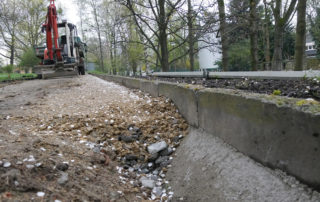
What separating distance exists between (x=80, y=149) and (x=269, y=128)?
178 centimetres

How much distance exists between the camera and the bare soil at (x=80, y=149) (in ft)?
5.21

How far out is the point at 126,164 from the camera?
2.50 metres

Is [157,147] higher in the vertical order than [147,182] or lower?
higher

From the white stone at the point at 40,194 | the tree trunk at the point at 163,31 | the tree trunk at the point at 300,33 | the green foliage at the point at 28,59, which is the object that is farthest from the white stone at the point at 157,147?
the green foliage at the point at 28,59

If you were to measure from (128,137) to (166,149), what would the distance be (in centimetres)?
51

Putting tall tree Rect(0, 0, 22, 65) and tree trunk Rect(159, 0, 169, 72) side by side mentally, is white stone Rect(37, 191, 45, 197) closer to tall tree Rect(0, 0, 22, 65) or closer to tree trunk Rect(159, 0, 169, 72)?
tree trunk Rect(159, 0, 169, 72)

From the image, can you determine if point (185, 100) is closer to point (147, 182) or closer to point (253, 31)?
point (147, 182)

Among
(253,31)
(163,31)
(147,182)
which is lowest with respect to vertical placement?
(147,182)

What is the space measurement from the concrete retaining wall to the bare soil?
27.0 inches

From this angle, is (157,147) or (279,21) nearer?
(157,147)

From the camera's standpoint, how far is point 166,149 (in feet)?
8.73

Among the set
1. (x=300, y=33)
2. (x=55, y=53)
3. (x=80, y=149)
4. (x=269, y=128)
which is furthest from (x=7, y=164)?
(x=55, y=53)

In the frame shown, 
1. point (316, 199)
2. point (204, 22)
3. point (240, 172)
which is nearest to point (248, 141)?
point (240, 172)

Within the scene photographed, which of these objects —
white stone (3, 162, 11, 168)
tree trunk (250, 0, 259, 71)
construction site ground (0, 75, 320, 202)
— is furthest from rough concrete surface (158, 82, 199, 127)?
tree trunk (250, 0, 259, 71)
